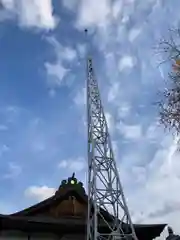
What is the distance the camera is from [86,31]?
18578 millimetres

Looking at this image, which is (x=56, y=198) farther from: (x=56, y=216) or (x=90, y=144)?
(x=90, y=144)

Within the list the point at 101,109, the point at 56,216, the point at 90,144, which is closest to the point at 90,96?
the point at 101,109

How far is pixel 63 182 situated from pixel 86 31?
7.78 metres

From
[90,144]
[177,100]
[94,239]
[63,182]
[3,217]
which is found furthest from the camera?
[63,182]

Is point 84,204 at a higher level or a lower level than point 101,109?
lower

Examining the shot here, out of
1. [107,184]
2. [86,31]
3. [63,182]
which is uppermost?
[86,31]

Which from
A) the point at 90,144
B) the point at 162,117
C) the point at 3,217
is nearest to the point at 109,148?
the point at 90,144

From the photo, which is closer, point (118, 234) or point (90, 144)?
point (118, 234)

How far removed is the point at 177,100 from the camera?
9.53 meters

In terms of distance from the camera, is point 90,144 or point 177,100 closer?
point 177,100

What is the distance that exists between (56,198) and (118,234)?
4568 mm

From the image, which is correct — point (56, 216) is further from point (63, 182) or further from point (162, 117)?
point (162, 117)

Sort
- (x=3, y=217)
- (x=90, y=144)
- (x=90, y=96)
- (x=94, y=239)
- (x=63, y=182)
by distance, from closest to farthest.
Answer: (x=94, y=239), (x=3, y=217), (x=90, y=144), (x=90, y=96), (x=63, y=182)

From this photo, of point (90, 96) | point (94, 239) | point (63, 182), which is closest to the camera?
point (94, 239)
